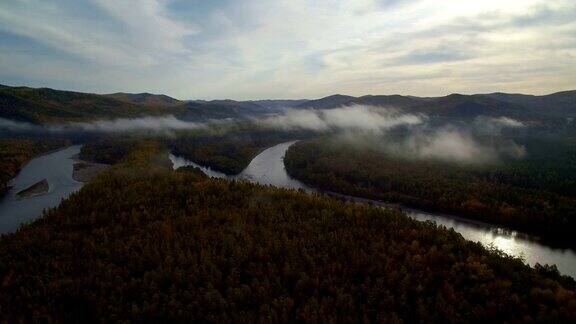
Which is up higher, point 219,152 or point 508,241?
point 219,152

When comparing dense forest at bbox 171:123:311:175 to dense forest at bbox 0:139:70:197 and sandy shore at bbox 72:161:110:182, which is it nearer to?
sandy shore at bbox 72:161:110:182

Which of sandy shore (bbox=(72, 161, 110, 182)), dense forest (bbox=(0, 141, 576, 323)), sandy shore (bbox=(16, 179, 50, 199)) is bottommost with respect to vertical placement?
sandy shore (bbox=(16, 179, 50, 199))

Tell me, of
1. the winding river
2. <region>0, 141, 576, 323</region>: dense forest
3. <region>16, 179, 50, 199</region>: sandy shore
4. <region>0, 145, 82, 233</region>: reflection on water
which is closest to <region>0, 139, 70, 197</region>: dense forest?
<region>0, 145, 82, 233</region>: reflection on water

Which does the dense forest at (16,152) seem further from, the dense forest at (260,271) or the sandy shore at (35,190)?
the dense forest at (260,271)

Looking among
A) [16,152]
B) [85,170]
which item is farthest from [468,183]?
[16,152]

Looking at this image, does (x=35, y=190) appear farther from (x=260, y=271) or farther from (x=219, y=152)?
(x=260, y=271)
